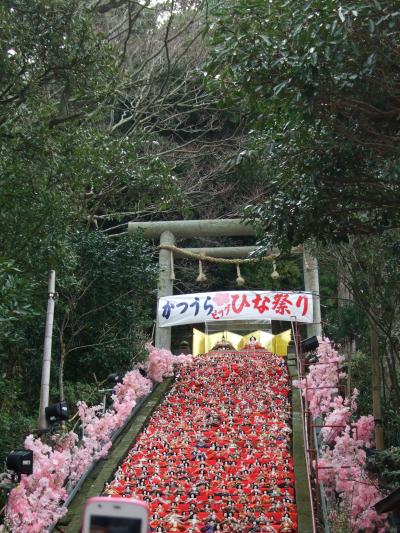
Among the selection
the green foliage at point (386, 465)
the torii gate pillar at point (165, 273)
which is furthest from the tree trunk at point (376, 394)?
the torii gate pillar at point (165, 273)

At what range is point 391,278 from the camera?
31.8 ft

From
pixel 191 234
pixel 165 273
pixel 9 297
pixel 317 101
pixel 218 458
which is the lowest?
pixel 218 458

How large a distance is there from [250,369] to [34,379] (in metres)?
5.23

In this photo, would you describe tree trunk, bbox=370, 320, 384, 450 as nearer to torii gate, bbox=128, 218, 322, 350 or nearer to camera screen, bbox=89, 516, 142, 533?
camera screen, bbox=89, 516, 142, 533

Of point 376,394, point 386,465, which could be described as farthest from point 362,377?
point 386,465

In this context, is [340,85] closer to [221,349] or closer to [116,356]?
[116,356]

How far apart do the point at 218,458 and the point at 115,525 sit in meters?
7.81

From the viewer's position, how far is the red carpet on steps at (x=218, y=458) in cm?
867

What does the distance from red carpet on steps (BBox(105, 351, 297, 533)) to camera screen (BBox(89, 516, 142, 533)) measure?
211 inches

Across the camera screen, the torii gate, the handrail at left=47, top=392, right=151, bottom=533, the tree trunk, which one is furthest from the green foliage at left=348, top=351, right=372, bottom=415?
the camera screen

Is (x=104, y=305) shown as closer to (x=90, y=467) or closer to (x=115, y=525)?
(x=90, y=467)

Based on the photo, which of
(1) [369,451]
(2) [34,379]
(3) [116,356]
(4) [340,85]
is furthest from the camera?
(3) [116,356]

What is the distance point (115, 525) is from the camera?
322 centimetres

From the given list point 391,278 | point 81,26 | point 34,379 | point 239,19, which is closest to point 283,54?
point 239,19
